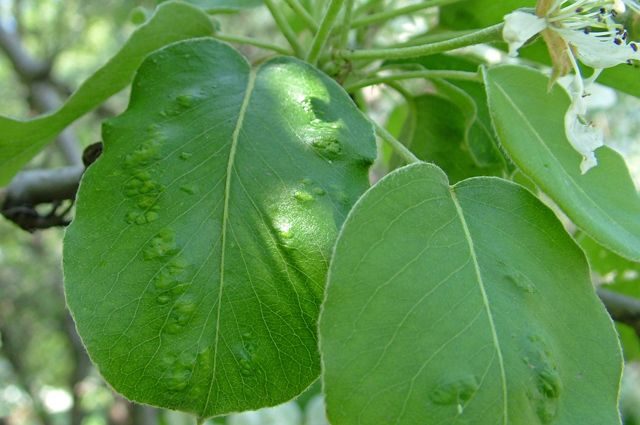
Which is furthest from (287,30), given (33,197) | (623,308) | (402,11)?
(623,308)

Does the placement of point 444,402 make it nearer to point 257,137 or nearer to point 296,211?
point 296,211

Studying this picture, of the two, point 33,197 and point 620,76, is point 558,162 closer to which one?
point 620,76

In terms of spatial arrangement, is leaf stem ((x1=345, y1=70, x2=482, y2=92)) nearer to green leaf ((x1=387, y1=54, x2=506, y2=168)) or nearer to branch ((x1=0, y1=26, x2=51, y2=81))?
green leaf ((x1=387, y1=54, x2=506, y2=168))

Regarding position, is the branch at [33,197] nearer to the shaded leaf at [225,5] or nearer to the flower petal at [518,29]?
the shaded leaf at [225,5]

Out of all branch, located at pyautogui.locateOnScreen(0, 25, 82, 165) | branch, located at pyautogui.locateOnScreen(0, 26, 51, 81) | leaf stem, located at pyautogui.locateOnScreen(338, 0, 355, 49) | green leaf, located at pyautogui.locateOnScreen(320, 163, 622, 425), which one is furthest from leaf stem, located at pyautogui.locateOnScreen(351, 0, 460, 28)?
branch, located at pyautogui.locateOnScreen(0, 26, 51, 81)

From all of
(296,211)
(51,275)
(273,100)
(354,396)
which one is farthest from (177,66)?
(51,275)
